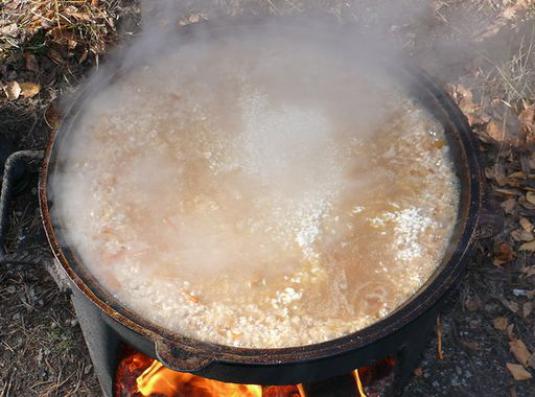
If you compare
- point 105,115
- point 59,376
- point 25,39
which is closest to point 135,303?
point 105,115

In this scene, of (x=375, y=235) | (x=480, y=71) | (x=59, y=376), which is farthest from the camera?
(x=480, y=71)

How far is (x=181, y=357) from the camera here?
198 cm

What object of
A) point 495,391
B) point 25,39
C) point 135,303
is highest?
point 135,303

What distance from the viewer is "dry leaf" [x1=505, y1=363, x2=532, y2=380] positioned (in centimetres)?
324

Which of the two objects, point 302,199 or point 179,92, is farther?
point 179,92

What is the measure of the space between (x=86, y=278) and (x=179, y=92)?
1.13 metres

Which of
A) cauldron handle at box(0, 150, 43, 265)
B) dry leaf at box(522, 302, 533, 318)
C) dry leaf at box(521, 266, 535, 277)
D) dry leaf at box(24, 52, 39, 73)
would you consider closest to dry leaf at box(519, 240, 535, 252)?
dry leaf at box(521, 266, 535, 277)

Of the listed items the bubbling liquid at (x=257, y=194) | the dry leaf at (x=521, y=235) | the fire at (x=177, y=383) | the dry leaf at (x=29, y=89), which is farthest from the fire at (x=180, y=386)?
the dry leaf at (x=29, y=89)

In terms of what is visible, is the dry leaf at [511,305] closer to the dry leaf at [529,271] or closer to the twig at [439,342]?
the dry leaf at [529,271]

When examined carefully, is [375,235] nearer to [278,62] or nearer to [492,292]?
[278,62]

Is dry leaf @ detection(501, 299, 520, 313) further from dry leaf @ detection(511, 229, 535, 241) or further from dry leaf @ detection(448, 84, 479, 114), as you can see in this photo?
dry leaf @ detection(448, 84, 479, 114)

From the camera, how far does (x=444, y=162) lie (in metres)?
2.61

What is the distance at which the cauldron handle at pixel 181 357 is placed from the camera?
1954 mm

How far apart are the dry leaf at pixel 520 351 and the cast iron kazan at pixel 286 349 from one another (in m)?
1.22
